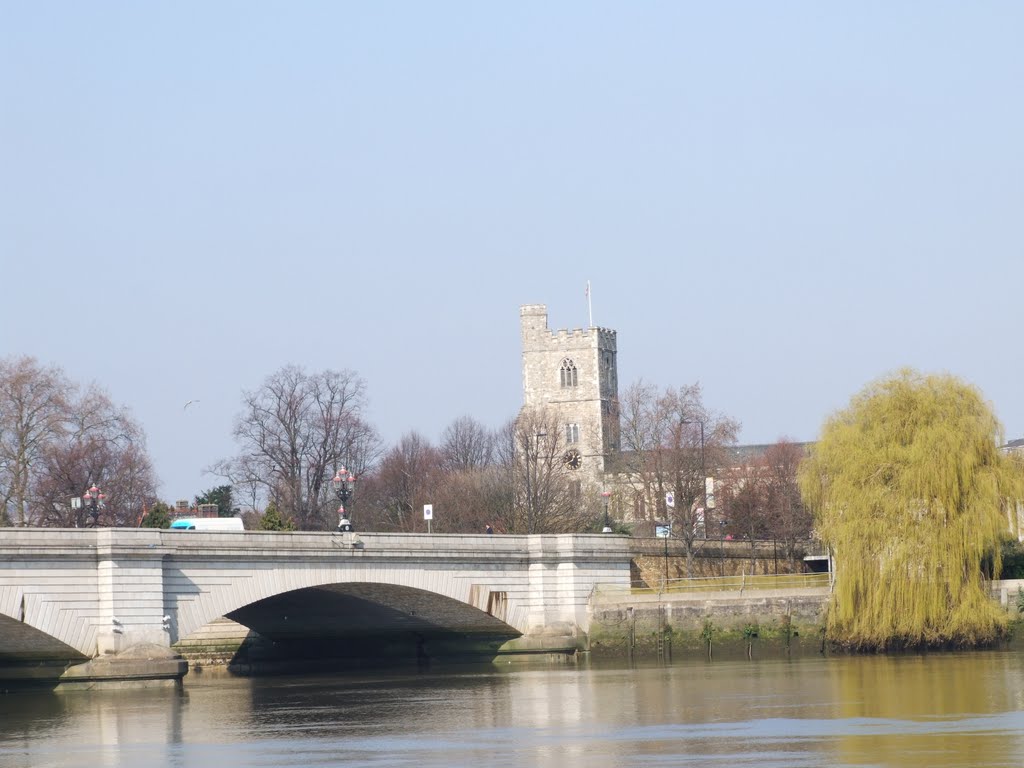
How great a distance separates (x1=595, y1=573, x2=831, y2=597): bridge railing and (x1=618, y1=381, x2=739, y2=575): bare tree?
1246 centimetres

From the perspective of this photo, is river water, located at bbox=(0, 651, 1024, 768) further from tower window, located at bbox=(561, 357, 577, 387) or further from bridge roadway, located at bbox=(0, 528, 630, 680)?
tower window, located at bbox=(561, 357, 577, 387)

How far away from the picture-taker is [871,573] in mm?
50156

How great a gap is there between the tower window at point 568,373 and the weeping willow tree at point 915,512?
90694 millimetres

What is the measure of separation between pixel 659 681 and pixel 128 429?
43.4 metres

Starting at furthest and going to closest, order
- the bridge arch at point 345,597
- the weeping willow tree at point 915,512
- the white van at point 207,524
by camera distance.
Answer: the white van at point 207,524
the weeping willow tree at point 915,512
the bridge arch at point 345,597

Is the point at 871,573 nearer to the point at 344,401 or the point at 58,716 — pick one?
the point at 58,716

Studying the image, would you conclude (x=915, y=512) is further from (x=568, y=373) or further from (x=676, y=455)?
(x=568, y=373)

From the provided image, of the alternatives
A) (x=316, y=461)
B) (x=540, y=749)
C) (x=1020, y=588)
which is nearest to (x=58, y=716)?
(x=540, y=749)

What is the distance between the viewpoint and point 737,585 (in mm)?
56719

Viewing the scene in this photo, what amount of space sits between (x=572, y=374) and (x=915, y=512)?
9311cm

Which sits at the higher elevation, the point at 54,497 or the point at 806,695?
the point at 54,497

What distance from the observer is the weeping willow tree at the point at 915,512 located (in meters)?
49.5

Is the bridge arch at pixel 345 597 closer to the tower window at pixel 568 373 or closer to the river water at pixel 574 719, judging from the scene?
the river water at pixel 574 719

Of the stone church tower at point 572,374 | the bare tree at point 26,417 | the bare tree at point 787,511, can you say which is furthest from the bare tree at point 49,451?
the stone church tower at point 572,374
